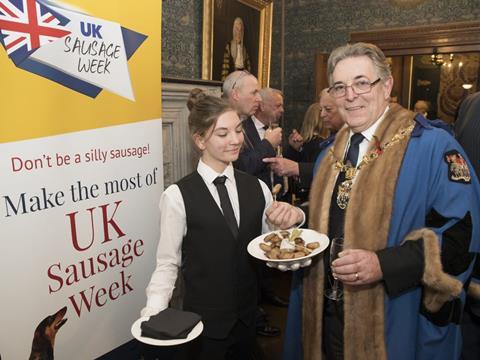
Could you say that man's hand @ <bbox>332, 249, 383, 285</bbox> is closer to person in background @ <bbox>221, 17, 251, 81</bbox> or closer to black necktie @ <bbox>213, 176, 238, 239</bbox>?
black necktie @ <bbox>213, 176, 238, 239</bbox>

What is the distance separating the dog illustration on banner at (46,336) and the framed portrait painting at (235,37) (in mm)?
2427

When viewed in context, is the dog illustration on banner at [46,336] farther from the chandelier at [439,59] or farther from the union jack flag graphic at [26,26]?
the chandelier at [439,59]

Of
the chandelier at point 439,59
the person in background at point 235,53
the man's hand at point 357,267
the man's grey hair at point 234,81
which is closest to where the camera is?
the man's hand at point 357,267

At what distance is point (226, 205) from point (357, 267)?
66cm

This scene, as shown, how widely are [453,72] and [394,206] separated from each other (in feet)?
20.2

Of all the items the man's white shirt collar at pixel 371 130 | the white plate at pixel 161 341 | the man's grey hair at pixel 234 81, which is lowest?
the white plate at pixel 161 341

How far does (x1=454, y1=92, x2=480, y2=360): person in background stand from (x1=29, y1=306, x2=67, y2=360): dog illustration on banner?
6.05ft

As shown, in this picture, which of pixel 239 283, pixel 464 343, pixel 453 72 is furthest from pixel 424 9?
pixel 239 283

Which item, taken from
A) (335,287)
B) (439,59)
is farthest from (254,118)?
(439,59)

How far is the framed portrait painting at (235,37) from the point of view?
146 inches

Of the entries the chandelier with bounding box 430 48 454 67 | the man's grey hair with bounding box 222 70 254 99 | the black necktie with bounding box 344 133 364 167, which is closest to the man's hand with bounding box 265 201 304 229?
the black necktie with bounding box 344 133 364 167

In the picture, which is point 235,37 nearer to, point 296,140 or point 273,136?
point 296,140

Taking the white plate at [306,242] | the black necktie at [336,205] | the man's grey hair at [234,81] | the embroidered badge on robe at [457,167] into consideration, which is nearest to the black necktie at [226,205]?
the white plate at [306,242]

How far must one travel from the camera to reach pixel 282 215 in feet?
6.05
